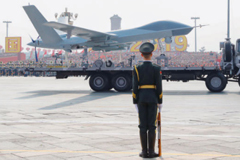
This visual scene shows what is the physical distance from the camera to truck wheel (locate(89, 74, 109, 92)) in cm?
2594

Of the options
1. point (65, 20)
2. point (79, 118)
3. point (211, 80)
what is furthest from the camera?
point (65, 20)

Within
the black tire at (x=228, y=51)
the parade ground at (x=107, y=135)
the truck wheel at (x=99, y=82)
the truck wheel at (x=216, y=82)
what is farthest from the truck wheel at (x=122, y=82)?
the parade ground at (x=107, y=135)

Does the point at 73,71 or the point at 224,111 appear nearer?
the point at 224,111

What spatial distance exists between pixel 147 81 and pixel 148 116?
0.64m

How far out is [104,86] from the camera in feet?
85.0

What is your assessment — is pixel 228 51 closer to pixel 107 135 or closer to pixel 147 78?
pixel 107 135

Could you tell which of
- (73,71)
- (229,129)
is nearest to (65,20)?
(73,71)

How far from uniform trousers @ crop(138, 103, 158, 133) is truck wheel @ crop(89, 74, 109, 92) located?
726 inches

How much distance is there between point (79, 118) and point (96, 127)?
2.30m

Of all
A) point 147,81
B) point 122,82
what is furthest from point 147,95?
point 122,82

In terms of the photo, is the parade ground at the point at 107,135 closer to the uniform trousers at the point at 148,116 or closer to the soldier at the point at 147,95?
the soldier at the point at 147,95

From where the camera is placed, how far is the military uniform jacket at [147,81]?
7418 millimetres

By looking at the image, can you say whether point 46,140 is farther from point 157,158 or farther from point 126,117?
point 126,117

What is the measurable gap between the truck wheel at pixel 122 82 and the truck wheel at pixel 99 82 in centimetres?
53
